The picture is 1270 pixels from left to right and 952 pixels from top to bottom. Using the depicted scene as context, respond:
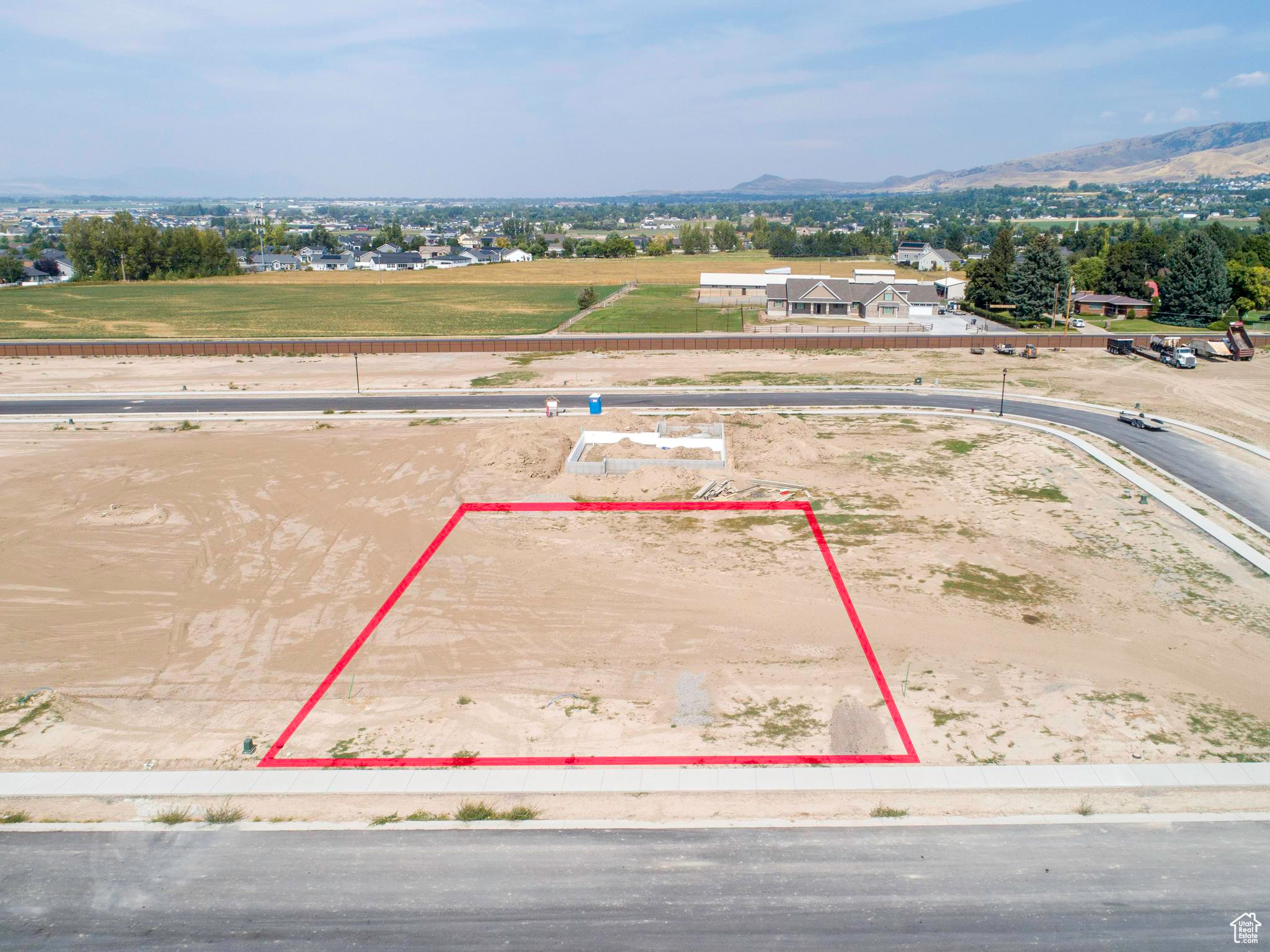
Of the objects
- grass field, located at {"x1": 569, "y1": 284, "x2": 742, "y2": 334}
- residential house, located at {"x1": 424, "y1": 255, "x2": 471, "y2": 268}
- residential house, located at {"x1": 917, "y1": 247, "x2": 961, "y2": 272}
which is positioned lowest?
grass field, located at {"x1": 569, "y1": 284, "x2": 742, "y2": 334}

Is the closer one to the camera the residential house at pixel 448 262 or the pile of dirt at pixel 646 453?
the pile of dirt at pixel 646 453

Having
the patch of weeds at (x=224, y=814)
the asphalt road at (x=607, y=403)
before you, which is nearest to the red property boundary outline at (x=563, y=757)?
the patch of weeds at (x=224, y=814)

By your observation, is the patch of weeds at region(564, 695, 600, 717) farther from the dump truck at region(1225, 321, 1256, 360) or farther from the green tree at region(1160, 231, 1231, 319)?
the green tree at region(1160, 231, 1231, 319)

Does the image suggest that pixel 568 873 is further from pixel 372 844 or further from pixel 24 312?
pixel 24 312

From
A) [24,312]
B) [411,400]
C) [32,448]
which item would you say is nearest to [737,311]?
[411,400]

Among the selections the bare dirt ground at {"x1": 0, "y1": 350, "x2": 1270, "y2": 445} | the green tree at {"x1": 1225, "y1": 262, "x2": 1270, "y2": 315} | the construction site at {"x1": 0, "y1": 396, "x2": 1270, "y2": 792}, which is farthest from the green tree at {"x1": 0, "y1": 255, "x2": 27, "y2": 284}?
the green tree at {"x1": 1225, "y1": 262, "x2": 1270, "y2": 315}

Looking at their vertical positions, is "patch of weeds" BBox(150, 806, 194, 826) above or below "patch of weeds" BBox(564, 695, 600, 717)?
below

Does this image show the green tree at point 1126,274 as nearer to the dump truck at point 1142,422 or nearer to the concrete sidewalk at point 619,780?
the dump truck at point 1142,422
